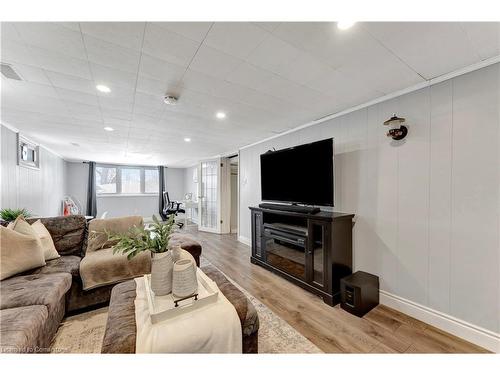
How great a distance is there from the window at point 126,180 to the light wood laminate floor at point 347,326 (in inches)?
275

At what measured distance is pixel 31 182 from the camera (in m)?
3.88

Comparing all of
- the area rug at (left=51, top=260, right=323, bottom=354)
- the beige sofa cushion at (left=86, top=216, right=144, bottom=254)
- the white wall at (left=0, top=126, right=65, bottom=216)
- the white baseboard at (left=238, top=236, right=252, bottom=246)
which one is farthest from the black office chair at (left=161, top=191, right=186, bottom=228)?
the area rug at (left=51, top=260, right=323, bottom=354)

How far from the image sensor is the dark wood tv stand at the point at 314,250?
2195 millimetres

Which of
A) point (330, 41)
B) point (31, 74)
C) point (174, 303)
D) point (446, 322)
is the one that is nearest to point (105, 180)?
point (31, 74)

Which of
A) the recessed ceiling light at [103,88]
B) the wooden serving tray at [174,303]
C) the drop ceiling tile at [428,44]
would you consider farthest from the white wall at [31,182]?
the drop ceiling tile at [428,44]

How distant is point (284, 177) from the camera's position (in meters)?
2.95

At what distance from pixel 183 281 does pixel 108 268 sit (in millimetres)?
1286

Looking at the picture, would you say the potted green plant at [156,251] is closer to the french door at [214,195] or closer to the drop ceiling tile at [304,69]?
the drop ceiling tile at [304,69]

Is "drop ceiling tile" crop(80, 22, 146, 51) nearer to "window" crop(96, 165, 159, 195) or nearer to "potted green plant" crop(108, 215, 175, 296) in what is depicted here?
"potted green plant" crop(108, 215, 175, 296)

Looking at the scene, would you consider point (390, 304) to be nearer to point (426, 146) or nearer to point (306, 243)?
point (306, 243)

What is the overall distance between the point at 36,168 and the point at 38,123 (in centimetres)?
179

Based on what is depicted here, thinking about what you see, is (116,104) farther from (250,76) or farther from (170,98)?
(250,76)

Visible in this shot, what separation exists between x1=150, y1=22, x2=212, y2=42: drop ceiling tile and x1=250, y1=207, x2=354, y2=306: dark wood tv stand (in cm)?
199

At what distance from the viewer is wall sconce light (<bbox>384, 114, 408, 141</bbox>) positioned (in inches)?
77.1
